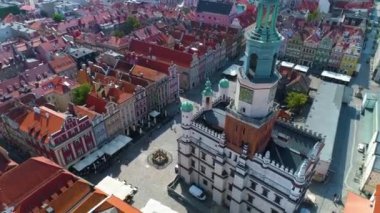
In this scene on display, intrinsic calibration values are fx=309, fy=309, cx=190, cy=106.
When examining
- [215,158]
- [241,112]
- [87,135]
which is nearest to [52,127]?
[87,135]

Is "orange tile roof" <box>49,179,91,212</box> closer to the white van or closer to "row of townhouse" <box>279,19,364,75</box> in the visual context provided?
the white van

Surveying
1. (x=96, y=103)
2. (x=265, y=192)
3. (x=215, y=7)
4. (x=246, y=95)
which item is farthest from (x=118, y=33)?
(x=265, y=192)

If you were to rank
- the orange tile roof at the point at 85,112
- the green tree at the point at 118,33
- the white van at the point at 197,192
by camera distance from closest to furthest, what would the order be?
the white van at the point at 197,192
the orange tile roof at the point at 85,112
the green tree at the point at 118,33

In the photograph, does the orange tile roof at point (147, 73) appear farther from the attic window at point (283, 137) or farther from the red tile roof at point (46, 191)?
the attic window at point (283, 137)

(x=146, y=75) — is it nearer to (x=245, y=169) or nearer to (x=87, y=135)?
(x=87, y=135)

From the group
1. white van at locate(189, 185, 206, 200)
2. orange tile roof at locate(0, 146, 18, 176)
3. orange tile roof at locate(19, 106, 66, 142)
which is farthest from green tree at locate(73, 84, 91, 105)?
white van at locate(189, 185, 206, 200)

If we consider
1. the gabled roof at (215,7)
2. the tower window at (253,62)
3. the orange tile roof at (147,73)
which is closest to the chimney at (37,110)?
the orange tile roof at (147,73)
